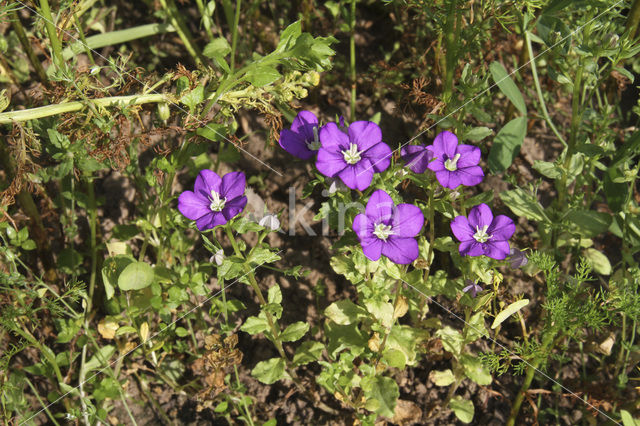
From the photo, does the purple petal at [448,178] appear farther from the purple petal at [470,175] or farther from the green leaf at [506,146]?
the green leaf at [506,146]

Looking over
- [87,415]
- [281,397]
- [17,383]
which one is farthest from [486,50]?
[17,383]

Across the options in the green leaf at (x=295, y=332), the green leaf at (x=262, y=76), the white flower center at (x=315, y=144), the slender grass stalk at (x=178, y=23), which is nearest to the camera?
the green leaf at (x=262, y=76)

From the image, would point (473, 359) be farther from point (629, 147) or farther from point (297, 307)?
point (629, 147)

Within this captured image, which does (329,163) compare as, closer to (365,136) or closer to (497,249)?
(365,136)

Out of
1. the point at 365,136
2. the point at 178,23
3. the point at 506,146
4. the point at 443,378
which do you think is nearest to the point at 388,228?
the point at 365,136

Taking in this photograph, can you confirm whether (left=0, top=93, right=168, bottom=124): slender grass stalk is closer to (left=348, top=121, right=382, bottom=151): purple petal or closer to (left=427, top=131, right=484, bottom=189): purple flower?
(left=348, top=121, right=382, bottom=151): purple petal

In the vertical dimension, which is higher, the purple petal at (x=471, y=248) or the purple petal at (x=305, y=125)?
the purple petal at (x=305, y=125)

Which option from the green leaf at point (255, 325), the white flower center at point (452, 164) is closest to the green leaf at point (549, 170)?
the white flower center at point (452, 164)
